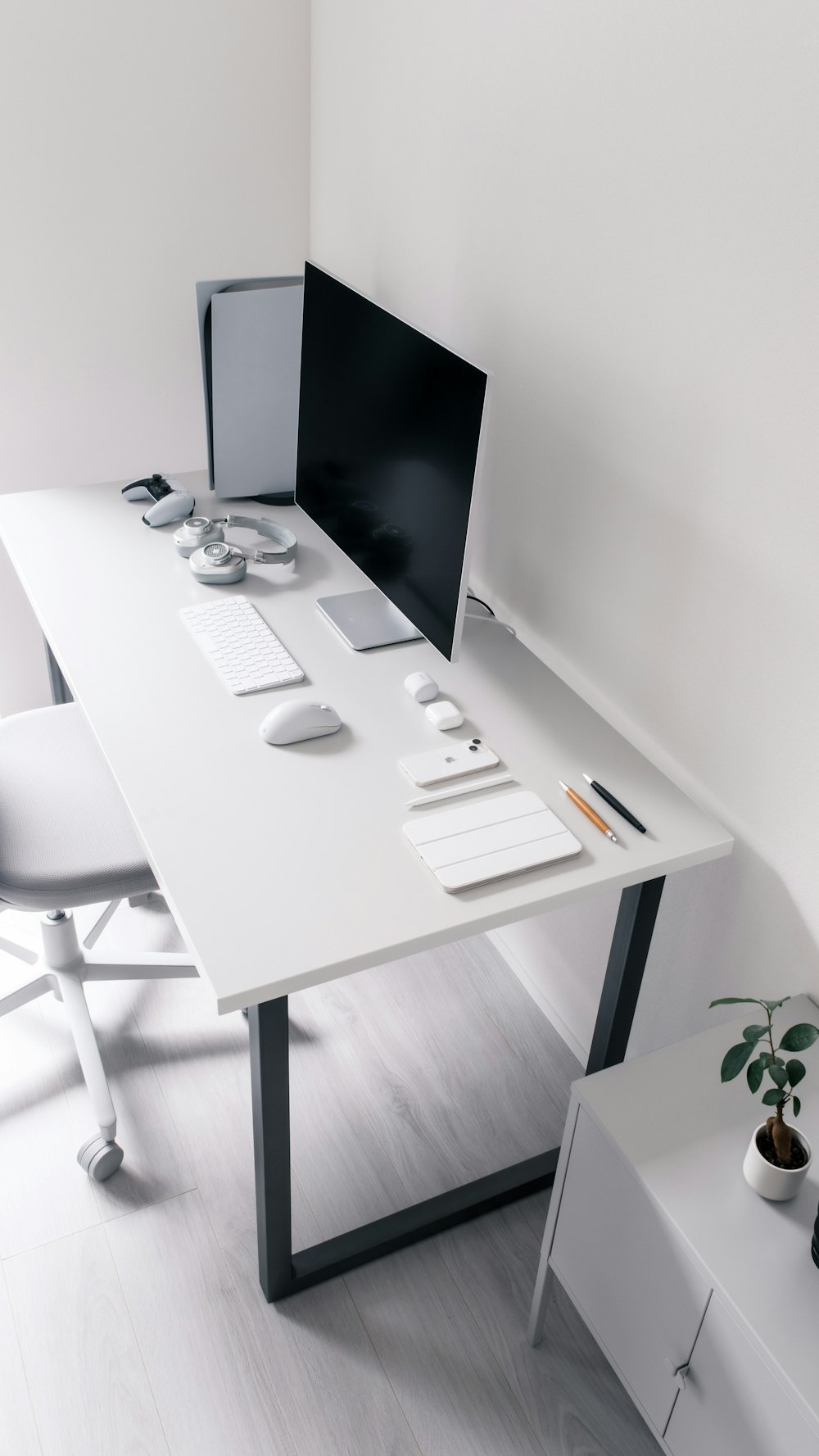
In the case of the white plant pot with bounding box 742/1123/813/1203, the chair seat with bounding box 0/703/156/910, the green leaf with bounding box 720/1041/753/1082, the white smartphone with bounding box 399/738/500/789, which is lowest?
the chair seat with bounding box 0/703/156/910

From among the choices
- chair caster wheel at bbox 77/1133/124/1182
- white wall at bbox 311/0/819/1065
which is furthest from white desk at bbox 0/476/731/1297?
chair caster wheel at bbox 77/1133/124/1182

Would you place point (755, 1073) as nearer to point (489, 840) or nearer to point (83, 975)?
point (489, 840)

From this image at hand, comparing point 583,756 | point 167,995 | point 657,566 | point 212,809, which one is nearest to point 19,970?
point 167,995

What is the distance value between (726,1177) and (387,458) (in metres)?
1.11

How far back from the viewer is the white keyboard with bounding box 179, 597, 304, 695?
1660mm

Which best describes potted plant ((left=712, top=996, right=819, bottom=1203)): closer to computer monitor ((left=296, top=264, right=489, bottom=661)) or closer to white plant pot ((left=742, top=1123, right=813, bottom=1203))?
white plant pot ((left=742, top=1123, right=813, bottom=1203))

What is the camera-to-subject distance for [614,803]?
1483mm

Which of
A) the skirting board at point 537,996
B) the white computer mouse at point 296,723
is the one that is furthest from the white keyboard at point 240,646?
the skirting board at point 537,996

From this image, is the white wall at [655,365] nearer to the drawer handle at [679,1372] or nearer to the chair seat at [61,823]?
the drawer handle at [679,1372]

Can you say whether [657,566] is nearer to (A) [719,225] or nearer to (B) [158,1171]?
(A) [719,225]

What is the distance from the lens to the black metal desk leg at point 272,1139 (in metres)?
1.36

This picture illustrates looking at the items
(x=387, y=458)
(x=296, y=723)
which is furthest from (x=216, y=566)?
(x=296, y=723)

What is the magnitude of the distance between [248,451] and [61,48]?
33.9 inches

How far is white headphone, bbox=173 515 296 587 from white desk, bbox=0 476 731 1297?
1.0 inches
